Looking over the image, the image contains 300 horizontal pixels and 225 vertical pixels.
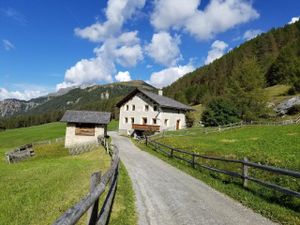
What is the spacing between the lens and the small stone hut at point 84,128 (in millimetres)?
51719

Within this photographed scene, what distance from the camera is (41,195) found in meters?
13.4

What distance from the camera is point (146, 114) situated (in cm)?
6350

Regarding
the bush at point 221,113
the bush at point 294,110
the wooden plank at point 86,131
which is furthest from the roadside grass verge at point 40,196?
the bush at point 294,110

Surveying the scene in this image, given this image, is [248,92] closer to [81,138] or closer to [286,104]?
[286,104]

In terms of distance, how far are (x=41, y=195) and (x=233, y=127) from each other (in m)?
44.7

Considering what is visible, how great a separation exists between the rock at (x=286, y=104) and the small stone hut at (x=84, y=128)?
3902cm

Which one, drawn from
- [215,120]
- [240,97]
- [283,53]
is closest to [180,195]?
[215,120]

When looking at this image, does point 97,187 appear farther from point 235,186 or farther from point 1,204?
point 235,186

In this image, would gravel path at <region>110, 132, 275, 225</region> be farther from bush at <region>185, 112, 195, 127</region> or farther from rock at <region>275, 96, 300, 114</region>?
rock at <region>275, 96, 300, 114</region>

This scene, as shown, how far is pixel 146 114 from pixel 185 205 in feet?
172

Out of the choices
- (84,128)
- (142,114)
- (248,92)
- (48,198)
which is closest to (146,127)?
(142,114)

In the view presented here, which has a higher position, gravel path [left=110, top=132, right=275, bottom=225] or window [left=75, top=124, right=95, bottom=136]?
window [left=75, top=124, right=95, bottom=136]

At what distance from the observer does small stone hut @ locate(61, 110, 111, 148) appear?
5172 cm

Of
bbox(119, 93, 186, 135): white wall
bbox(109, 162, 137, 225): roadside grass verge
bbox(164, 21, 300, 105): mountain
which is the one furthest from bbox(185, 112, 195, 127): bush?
bbox(109, 162, 137, 225): roadside grass verge
